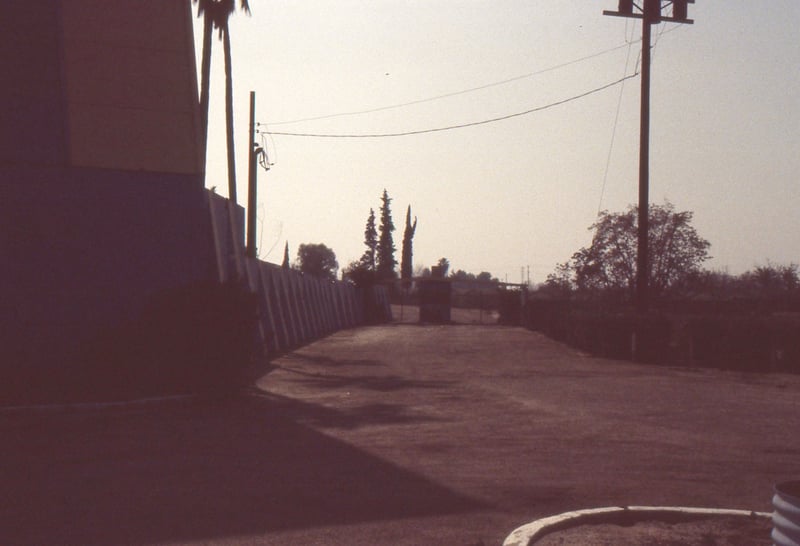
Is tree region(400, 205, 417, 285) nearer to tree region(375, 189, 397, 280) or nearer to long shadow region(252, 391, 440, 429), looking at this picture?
tree region(375, 189, 397, 280)

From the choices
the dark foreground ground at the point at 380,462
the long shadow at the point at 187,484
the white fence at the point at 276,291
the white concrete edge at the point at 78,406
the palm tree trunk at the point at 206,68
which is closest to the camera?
the long shadow at the point at 187,484

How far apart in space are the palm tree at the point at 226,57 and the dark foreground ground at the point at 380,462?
57.8 feet

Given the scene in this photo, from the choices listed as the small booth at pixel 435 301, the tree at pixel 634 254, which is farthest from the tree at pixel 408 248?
the tree at pixel 634 254

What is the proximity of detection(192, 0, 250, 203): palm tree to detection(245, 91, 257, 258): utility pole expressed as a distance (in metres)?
2.69

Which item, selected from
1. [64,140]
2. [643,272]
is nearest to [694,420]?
[64,140]

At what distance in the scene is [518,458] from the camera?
33.6ft

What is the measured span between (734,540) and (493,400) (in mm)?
→ 9710

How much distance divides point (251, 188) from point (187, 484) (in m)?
32.7

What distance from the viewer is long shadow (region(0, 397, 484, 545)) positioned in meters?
7.12

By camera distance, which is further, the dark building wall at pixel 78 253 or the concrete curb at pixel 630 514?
the dark building wall at pixel 78 253

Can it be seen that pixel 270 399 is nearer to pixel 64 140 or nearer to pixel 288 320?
pixel 64 140

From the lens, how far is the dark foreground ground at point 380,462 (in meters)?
7.24

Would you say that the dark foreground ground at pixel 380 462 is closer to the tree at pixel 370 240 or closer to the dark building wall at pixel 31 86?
the dark building wall at pixel 31 86

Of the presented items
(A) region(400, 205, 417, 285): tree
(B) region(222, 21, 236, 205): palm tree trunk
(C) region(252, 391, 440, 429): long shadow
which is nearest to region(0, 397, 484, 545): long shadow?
(C) region(252, 391, 440, 429): long shadow
